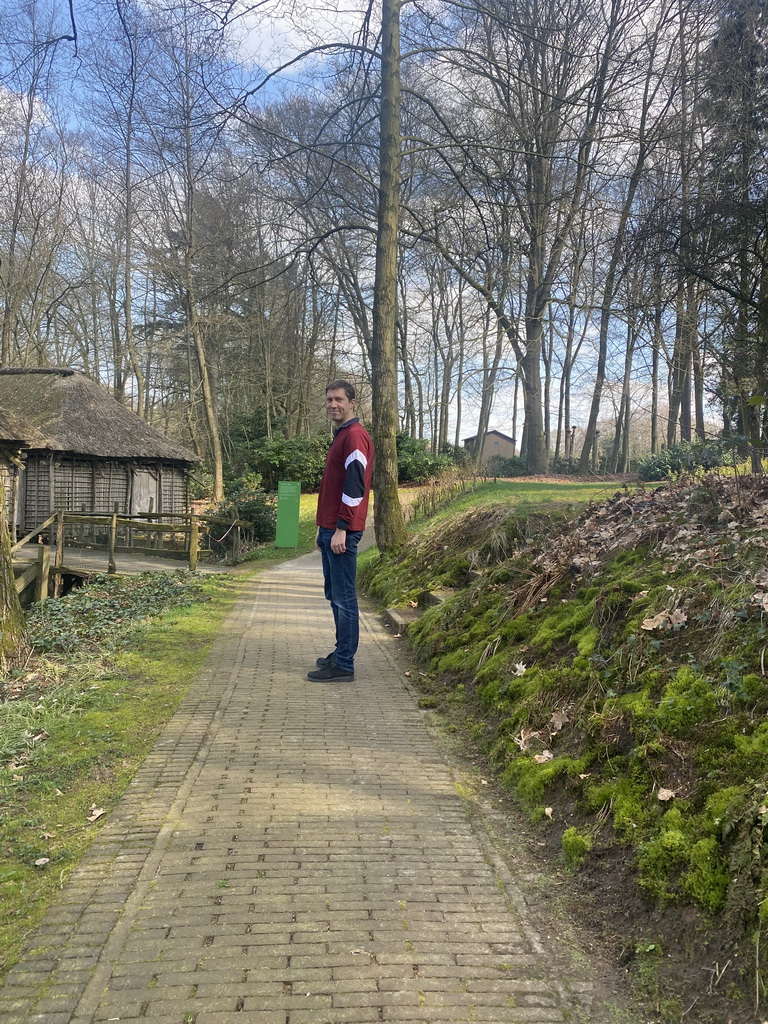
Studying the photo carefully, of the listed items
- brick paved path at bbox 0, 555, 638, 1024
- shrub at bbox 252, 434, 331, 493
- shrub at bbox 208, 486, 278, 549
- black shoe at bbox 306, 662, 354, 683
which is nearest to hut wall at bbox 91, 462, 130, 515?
shrub at bbox 208, 486, 278, 549

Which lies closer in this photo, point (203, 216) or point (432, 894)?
point (432, 894)

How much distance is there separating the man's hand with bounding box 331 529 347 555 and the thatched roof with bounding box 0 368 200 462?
20387 millimetres

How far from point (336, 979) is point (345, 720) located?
8.98 ft

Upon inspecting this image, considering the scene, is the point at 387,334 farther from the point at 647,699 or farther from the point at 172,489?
the point at 172,489

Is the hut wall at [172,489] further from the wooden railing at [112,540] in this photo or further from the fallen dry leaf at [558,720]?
the fallen dry leaf at [558,720]

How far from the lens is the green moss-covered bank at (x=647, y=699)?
101 inches

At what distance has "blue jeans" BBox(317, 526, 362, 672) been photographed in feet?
19.7

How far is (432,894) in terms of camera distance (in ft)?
9.68

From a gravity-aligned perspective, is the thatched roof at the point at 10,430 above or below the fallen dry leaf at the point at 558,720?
above

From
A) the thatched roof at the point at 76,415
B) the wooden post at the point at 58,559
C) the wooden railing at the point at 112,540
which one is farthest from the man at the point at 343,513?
the thatched roof at the point at 76,415

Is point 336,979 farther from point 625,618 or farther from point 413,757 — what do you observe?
point 625,618

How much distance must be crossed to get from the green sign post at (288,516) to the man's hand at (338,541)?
15.7m

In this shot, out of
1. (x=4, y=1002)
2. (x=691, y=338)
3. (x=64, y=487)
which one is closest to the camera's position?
(x=4, y=1002)

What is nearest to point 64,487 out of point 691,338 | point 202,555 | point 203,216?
point 202,555
